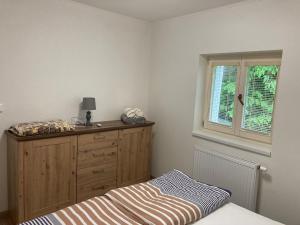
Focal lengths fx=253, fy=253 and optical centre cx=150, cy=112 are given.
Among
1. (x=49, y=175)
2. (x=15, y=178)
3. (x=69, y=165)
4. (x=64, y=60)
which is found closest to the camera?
(x=15, y=178)

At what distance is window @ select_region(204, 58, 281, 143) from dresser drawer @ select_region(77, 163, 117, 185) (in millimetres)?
1348

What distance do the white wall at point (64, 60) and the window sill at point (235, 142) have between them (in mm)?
1149

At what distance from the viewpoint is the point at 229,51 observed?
2840 millimetres

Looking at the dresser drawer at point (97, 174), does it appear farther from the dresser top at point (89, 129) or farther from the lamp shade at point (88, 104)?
the lamp shade at point (88, 104)

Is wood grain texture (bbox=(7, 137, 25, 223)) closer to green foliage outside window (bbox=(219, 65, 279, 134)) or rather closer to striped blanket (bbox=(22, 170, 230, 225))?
striped blanket (bbox=(22, 170, 230, 225))

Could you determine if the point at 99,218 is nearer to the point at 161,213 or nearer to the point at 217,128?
the point at 161,213

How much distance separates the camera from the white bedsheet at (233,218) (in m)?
1.87

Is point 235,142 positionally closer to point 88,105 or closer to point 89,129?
point 89,129

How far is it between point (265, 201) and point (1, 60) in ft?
10.0

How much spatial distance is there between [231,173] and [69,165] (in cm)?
178

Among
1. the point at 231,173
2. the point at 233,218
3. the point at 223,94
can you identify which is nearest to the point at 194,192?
the point at 233,218

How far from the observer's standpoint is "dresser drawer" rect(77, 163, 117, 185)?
289 cm

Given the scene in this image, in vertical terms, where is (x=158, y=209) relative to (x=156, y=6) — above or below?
below

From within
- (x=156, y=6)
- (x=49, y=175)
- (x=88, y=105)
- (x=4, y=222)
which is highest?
(x=156, y=6)
